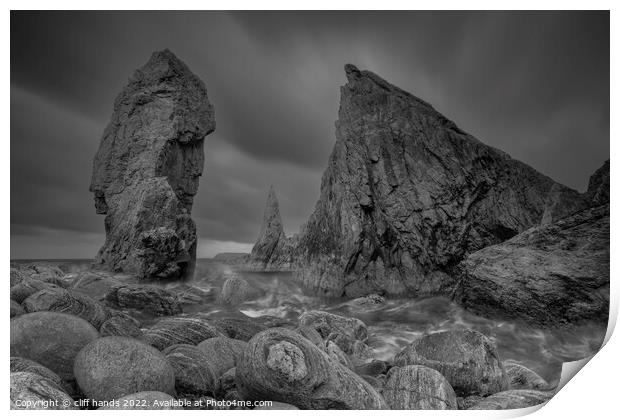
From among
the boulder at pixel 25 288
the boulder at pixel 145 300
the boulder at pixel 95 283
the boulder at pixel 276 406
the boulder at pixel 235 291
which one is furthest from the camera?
the boulder at pixel 95 283

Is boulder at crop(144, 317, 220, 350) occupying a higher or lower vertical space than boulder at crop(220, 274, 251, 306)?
lower

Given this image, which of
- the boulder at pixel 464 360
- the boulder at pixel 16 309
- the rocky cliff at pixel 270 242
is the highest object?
the rocky cliff at pixel 270 242

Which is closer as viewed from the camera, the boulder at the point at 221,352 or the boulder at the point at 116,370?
the boulder at the point at 116,370

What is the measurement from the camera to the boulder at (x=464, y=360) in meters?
4.82

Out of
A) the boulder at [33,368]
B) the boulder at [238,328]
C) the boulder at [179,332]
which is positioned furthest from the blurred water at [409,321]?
the boulder at [33,368]

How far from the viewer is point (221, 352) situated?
5.08m

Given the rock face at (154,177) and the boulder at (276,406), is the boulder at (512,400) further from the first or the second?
the rock face at (154,177)

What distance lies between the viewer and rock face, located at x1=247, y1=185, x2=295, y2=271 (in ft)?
24.7

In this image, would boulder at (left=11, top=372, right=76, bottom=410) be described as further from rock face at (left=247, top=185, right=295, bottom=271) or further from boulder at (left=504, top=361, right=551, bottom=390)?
boulder at (left=504, top=361, right=551, bottom=390)

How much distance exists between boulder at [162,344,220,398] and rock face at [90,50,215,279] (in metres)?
6.31

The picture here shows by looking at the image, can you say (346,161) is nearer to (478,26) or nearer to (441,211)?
(441,211)

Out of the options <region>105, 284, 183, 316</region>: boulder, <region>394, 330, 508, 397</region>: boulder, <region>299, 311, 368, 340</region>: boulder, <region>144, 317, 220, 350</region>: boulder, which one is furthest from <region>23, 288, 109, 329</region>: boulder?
<region>394, 330, 508, 397</region>: boulder

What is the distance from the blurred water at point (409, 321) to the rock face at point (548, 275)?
35 centimetres
